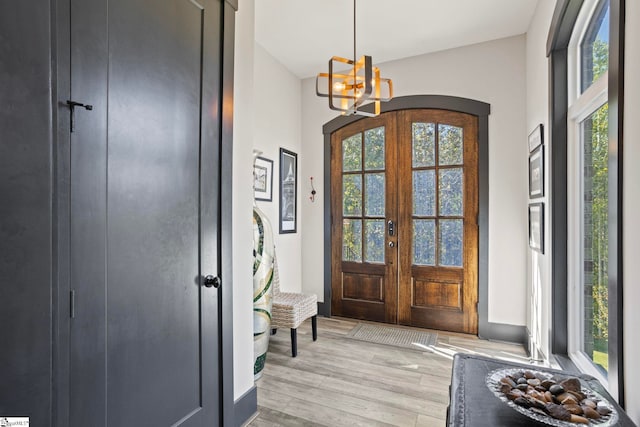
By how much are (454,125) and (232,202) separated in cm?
266

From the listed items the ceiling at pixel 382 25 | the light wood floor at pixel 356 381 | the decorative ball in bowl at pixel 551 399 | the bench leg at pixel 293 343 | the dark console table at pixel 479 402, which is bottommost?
the light wood floor at pixel 356 381

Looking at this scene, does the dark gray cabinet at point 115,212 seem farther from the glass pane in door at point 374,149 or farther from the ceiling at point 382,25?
the glass pane in door at point 374,149

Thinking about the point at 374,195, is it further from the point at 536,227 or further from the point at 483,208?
the point at 536,227

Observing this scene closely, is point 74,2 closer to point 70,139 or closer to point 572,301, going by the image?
point 70,139

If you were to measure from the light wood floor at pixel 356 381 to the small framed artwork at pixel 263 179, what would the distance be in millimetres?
1457

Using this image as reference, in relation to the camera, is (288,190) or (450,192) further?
(288,190)

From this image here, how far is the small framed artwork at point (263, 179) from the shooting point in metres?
3.32

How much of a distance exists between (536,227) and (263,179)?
251 centimetres

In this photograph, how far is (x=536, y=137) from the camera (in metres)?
2.67

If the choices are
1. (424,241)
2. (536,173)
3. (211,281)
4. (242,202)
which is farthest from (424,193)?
(211,281)

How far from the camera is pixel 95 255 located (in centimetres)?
119

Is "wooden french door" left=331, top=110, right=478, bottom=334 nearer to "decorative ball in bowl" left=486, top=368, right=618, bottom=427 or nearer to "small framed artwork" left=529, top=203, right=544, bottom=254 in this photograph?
"small framed artwork" left=529, top=203, right=544, bottom=254

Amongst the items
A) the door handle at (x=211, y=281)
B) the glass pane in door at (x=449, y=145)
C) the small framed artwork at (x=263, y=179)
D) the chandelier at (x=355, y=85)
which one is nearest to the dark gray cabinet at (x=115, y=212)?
the door handle at (x=211, y=281)

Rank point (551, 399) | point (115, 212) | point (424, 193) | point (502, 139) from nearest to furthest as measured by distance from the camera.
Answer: point (551, 399) → point (115, 212) → point (502, 139) → point (424, 193)
